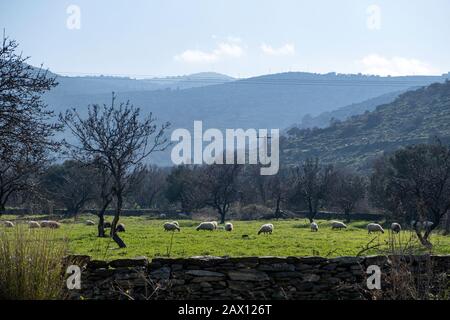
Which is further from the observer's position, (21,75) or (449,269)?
(21,75)

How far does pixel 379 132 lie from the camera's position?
4951 inches

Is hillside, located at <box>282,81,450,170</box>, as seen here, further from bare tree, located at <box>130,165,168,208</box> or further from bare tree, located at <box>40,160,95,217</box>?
bare tree, located at <box>40,160,95,217</box>

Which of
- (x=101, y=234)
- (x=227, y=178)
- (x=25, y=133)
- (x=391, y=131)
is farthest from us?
(x=391, y=131)

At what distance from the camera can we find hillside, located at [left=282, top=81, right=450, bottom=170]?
10906 centimetres

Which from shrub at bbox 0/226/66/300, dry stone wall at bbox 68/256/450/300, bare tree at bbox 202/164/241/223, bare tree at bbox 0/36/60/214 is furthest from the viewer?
bare tree at bbox 202/164/241/223

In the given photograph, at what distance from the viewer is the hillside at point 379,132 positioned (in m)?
109

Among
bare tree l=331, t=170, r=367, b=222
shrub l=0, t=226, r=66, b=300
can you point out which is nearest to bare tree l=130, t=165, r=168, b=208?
bare tree l=331, t=170, r=367, b=222

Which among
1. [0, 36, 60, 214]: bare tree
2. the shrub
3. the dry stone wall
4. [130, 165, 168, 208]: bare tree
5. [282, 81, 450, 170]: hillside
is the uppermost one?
[282, 81, 450, 170]: hillside

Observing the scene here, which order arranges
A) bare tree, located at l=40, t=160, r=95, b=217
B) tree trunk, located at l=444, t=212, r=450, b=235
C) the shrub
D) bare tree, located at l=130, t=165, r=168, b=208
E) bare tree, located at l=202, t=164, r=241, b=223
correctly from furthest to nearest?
bare tree, located at l=130, t=165, r=168, b=208 < bare tree, located at l=202, t=164, r=241, b=223 < bare tree, located at l=40, t=160, r=95, b=217 < tree trunk, located at l=444, t=212, r=450, b=235 < the shrub

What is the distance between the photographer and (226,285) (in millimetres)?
10297

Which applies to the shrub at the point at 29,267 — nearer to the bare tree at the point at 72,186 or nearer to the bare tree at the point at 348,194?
the bare tree at the point at 72,186
